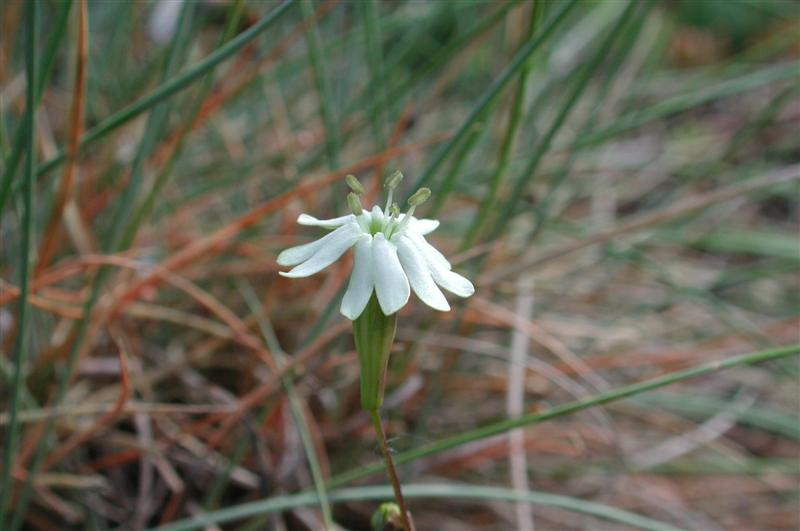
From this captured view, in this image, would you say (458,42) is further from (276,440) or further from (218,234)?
(276,440)

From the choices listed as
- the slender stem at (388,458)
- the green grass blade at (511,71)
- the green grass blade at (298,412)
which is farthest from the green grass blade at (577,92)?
the slender stem at (388,458)

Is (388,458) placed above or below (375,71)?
below

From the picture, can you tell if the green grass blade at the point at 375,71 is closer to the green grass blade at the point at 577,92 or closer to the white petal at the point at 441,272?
the green grass blade at the point at 577,92

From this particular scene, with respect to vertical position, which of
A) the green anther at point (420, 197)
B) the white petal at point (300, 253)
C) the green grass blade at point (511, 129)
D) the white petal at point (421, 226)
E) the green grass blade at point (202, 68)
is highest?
the green grass blade at point (511, 129)

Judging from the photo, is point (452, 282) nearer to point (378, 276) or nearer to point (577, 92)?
point (378, 276)

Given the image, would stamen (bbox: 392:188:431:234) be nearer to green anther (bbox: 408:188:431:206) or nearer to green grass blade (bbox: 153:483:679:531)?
green anther (bbox: 408:188:431:206)

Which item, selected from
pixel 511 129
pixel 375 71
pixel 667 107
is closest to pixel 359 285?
pixel 511 129
